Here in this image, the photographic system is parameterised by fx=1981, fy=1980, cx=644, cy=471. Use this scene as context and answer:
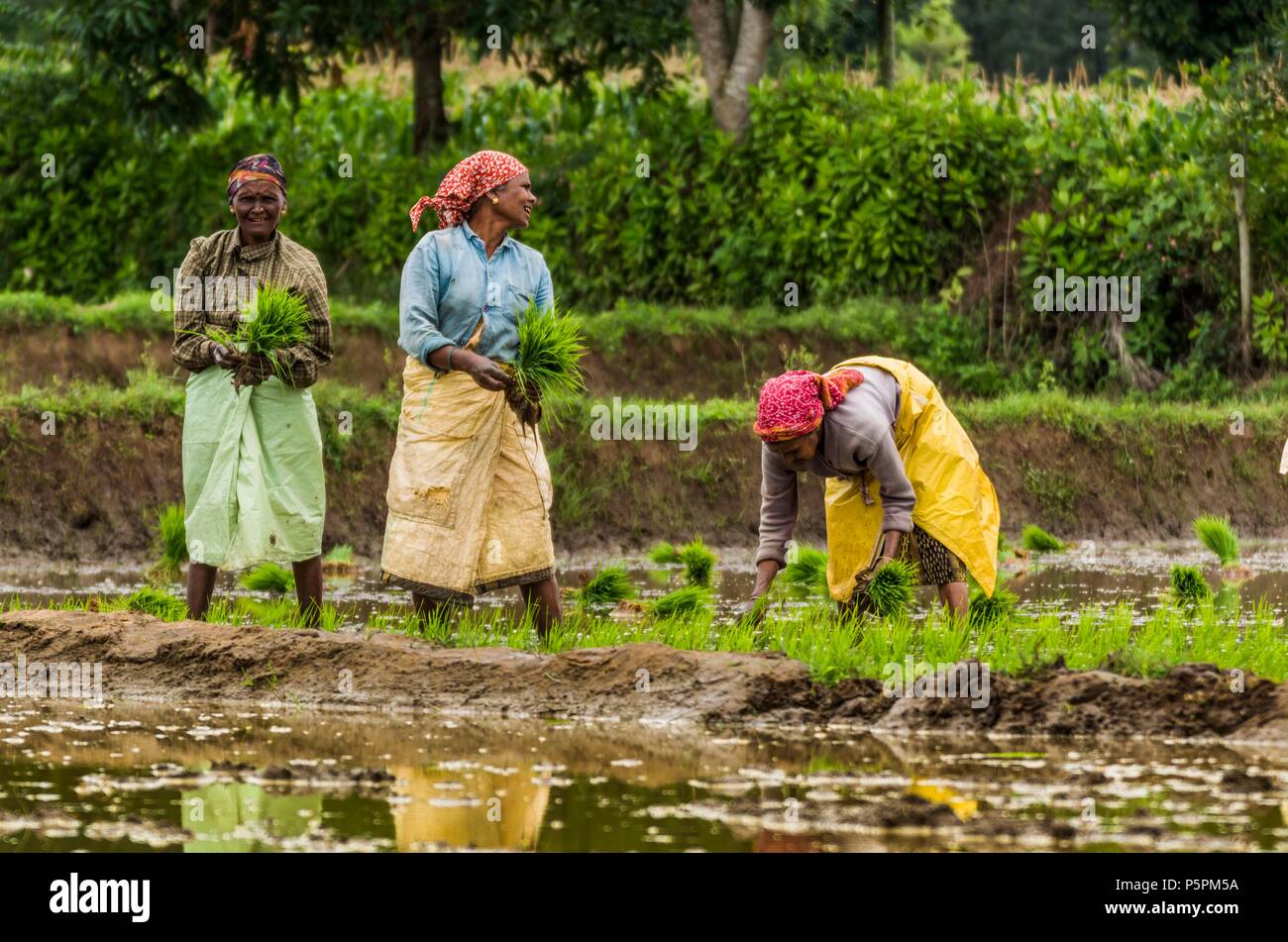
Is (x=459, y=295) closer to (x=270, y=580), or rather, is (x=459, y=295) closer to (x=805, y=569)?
(x=270, y=580)

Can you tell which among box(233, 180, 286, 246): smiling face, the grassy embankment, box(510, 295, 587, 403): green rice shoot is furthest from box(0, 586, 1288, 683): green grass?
box(233, 180, 286, 246): smiling face

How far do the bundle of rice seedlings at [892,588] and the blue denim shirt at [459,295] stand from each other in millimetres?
1639

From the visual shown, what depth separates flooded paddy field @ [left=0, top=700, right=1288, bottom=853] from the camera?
486cm

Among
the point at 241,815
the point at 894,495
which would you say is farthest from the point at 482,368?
the point at 241,815

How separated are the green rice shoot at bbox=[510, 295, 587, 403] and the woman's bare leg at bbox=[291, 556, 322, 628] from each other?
3.92ft

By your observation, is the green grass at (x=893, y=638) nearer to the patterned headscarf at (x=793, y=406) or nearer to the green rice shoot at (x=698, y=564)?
the patterned headscarf at (x=793, y=406)

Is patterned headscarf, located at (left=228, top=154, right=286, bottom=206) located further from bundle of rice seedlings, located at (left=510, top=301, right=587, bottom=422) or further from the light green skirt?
bundle of rice seedlings, located at (left=510, top=301, right=587, bottom=422)

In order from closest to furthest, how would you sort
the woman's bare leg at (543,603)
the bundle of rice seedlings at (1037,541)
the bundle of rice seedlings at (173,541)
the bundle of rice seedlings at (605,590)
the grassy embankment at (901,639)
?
the grassy embankment at (901,639), the woman's bare leg at (543,603), the bundle of rice seedlings at (605,590), the bundle of rice seedlings at (173,541), the bundle of rice seedlings at (1037,541)

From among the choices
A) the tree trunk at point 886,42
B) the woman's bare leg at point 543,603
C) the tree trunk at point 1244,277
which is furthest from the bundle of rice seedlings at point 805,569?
the tree trunk at point 886,42

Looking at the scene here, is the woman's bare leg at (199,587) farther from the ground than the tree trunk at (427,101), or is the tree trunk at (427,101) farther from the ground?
the tree trunk at (427,101)

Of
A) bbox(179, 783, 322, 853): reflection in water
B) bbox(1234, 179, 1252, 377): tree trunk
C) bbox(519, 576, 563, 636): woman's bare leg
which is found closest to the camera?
bbox(179, 783, 322, 853): reflection in water

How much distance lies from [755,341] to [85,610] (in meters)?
8.49

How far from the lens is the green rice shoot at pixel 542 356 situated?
7.46 meters
